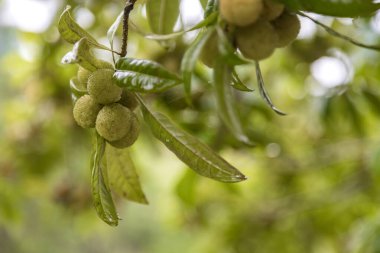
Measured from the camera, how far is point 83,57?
53 centimetres

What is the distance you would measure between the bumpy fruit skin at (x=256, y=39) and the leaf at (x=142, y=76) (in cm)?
7

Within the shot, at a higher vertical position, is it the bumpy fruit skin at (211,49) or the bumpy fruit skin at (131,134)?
the bumpy fruit skin at (211,49)

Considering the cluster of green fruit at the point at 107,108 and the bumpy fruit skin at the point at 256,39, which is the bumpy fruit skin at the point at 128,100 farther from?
the bumpy fruit skin at the point at 256,39

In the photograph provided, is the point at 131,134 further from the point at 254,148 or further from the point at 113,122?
the point at 254,148

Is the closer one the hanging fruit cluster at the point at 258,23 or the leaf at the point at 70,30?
the hanging fruit cluster at the point at 258,23

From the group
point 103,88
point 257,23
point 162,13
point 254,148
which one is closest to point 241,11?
point 257,23

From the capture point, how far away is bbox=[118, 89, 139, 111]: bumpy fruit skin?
553 millimetres

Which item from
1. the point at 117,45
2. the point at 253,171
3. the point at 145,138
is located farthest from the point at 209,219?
the point at 117,45

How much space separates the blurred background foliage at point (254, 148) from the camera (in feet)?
4.36

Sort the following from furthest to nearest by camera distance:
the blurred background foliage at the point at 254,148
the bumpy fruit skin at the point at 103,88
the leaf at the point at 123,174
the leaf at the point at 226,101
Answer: the blurred background foliage at the point at 254,148, the leaf at the point at 123,174, the bumpy fruit skin at the point at 103,88, the leaf at the point at 226,101

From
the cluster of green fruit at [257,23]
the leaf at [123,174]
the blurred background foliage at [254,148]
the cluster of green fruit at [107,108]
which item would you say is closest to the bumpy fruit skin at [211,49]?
the cluster of green fruit at [257,23]

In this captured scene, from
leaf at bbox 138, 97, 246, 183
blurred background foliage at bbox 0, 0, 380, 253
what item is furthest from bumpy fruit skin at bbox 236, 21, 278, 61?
blurred background foliage at bbox 0, 0, 380, 253

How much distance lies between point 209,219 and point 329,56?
91 centimetres

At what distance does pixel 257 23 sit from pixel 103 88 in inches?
6.0
